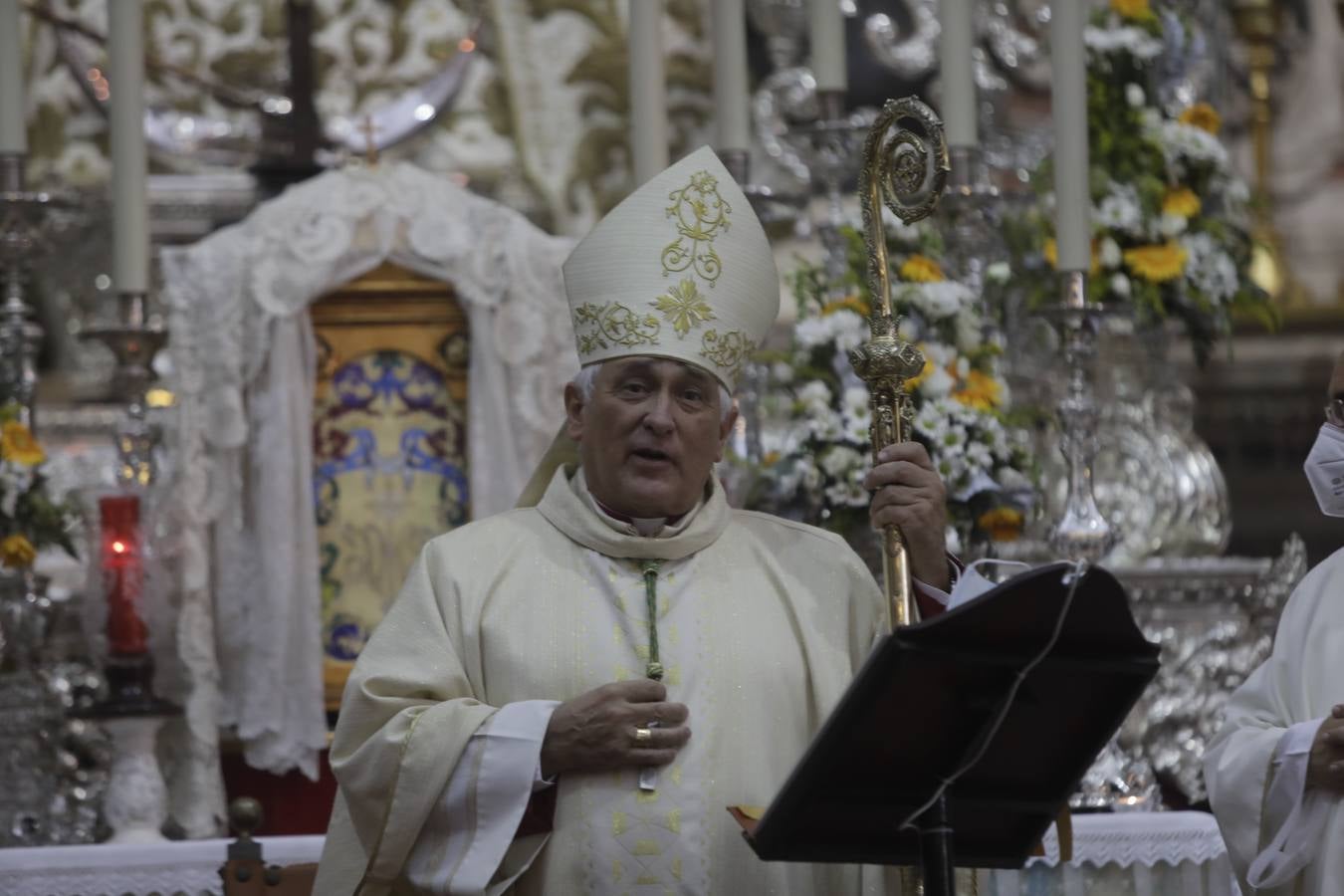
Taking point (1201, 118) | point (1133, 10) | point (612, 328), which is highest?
point (1133, 10)

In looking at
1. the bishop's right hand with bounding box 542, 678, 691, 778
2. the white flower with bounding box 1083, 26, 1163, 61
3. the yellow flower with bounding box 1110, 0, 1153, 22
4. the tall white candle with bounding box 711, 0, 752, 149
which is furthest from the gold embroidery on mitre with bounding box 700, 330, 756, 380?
the yellow flower with bounding box 1110, 0, 1153, 22

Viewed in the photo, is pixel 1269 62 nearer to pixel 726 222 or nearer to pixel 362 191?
pixel 362 191

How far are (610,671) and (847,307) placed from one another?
1426 mm

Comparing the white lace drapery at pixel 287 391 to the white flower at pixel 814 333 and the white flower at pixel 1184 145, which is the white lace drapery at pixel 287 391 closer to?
the white flower at pixel 814 333

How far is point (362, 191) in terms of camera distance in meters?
5.28

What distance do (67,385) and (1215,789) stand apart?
347cm

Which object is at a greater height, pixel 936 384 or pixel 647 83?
pixel 647 83

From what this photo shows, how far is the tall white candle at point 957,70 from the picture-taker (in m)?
4.96

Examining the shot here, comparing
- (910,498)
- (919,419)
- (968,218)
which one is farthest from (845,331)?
(910,498)

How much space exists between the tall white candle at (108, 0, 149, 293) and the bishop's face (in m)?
1.47

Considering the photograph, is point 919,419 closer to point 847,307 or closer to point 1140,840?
point 847,307

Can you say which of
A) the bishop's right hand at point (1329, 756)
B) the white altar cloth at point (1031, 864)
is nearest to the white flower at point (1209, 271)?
the white altar cloth at point (1031, 864)

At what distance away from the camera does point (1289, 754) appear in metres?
3.61

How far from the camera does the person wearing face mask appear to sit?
359 centimetres
